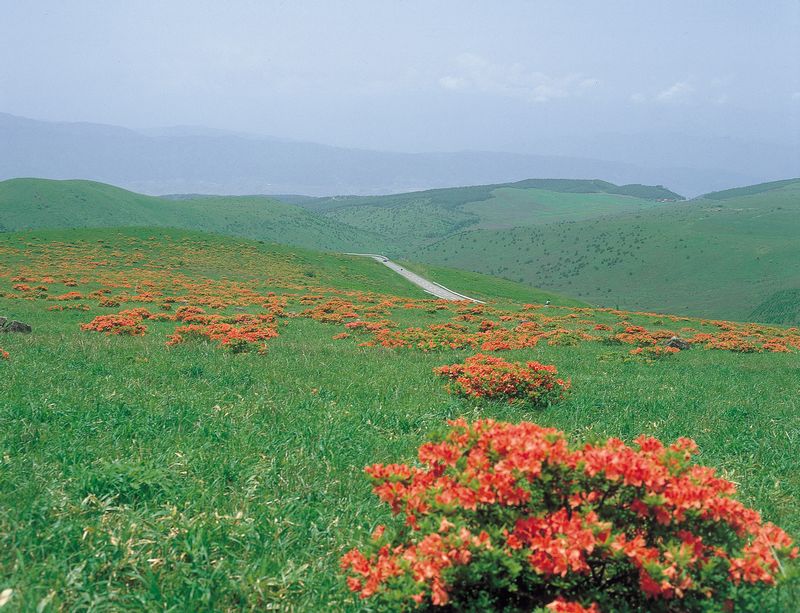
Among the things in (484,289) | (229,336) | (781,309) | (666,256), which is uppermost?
(666,256)

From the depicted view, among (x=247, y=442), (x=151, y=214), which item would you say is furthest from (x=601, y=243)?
(x=247, y=442)

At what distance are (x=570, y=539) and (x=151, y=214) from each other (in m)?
162

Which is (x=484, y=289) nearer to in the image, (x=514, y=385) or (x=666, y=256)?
(x=666, y=256)

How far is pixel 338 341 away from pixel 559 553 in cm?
1843

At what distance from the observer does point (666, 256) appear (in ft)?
374

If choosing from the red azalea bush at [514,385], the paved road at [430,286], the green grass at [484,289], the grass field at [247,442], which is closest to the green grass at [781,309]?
the green grass at [484,289]

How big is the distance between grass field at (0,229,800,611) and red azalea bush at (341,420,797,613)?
0.74 metres

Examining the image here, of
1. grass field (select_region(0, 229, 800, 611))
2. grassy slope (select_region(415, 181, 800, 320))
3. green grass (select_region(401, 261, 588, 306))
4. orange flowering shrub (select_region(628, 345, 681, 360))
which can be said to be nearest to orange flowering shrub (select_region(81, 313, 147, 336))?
grass field (select_region(0, 229, 800, 611))

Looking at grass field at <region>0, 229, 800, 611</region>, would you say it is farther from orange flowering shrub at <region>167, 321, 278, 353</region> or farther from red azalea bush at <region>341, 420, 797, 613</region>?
red azalea bush at <region>341, 420, 797, 613</region>

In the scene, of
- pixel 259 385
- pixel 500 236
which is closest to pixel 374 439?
pixel 259 385

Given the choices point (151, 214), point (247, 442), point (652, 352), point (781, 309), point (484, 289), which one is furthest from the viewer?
point (151, 214)

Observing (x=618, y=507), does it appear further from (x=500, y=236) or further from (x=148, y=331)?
(x=500, y=236)

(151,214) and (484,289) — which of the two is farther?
(151,214)

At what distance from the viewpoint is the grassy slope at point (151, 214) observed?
125 metres
